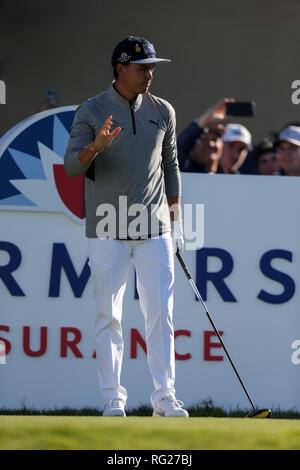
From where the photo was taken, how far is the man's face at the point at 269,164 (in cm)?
808

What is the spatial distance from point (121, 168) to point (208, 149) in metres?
2.50

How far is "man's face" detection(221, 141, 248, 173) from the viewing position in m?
7.82

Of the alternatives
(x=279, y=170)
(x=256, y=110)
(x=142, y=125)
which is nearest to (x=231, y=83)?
(x=256, y=110)

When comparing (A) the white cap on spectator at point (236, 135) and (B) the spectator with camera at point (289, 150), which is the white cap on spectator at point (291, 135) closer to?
(B) the spectator with camera at point (289, 150)

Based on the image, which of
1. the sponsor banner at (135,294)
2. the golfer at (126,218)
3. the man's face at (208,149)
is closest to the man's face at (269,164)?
the man's face at (208,149)

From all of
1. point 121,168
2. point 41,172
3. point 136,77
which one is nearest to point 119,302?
point 121,168

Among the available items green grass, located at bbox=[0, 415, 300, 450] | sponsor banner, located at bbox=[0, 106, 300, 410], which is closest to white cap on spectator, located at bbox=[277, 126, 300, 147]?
sponsor banner, located at bbox=[0, 106, 300, 410]

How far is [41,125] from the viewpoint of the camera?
6344mm

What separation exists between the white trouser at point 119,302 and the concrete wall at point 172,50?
5.12 meters

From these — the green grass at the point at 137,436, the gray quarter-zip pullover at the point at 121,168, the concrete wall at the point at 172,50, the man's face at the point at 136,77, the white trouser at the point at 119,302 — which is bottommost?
the green grass at the point at 137,436

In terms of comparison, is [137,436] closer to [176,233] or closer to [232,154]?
[176,233]

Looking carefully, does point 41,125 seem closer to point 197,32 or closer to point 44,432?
point 44,432

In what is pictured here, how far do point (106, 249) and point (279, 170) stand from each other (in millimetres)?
3291

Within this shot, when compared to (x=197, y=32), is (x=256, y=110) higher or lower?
lower
